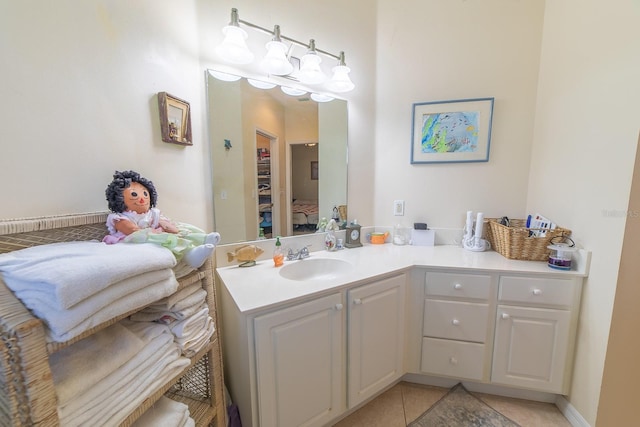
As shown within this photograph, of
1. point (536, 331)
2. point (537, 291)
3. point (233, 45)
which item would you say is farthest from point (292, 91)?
point (536, 331)

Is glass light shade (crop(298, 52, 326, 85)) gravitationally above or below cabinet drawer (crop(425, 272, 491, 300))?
above

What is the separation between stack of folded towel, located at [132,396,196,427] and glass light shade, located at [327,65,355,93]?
1750 millimetres

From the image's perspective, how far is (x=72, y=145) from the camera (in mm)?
803

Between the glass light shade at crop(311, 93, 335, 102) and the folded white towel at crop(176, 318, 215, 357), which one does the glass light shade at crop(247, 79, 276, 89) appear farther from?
the folded white towel at crop(176, 318, 215, 357)

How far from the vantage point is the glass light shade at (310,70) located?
4.89 ft

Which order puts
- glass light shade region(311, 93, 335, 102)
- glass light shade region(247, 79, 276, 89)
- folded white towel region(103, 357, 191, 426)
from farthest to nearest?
glass light shade region(311, 93, 335, 102), glass light shade region(247, 79, 276, 89), folded white towel region(103, 357, 191, 426)

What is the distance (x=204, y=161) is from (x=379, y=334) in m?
1.30

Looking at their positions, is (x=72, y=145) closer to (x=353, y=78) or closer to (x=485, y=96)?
(x=353, y=78)

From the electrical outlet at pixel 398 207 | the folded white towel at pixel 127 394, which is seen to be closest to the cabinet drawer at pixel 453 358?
the electrical outlet at pixel 398 207

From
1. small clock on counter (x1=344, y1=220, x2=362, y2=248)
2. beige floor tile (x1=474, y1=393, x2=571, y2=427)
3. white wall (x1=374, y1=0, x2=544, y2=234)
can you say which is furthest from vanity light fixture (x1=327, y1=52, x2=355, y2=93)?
beige floor tile (x1=474, y1=393, x2=571, y2=427)

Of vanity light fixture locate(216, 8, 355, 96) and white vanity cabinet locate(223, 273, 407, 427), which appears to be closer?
white vanity cabinet locate(223, 273, 407, 427)

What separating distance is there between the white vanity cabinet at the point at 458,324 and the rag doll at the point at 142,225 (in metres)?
1.25

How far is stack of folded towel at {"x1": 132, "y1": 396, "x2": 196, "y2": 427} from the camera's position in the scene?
70cm

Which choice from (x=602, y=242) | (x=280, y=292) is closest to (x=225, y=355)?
(x=280, y=292)
